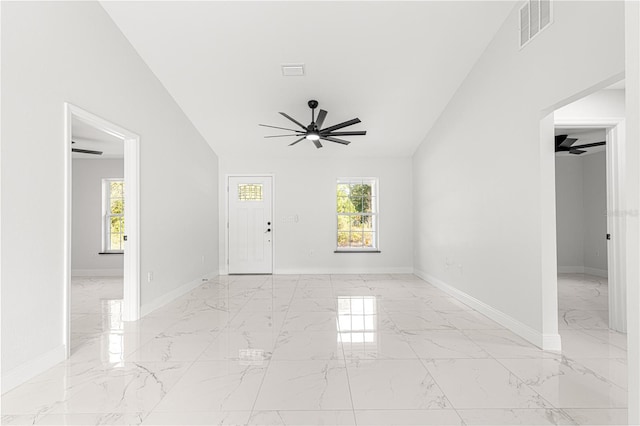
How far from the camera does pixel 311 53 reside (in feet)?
13.3

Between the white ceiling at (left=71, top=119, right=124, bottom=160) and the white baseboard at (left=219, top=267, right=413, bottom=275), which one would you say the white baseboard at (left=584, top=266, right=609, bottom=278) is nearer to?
the white baseboard at (left=219, top=267, right=413, bottom=275)

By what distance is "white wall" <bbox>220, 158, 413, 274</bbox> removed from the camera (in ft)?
23.5

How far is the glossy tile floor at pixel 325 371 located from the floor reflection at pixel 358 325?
0.02 meters

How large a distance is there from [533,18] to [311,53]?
219 cm

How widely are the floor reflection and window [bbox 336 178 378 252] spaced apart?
98.4 inches

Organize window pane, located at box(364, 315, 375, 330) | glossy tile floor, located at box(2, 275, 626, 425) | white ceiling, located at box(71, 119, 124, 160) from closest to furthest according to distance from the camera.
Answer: glossy tile floor, located at box(2, 275, 626, 425), window pane, located at box(364, 315, 375, 330), white ceiling, located at box(71, 119, 124, 160)

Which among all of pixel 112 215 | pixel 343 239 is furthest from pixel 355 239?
pixel 112 215

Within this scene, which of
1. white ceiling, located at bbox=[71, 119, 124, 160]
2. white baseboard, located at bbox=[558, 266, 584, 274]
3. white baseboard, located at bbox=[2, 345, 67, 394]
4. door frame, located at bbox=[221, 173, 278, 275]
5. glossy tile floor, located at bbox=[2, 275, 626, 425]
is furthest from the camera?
white baseboard, located at bbox=[558, 266, 584, 274]

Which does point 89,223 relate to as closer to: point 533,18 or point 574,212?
point 533,18

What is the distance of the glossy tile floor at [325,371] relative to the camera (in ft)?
Answer: 6.33

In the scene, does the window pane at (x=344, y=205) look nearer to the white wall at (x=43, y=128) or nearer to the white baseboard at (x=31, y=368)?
the white wall at (x=43, y=128)

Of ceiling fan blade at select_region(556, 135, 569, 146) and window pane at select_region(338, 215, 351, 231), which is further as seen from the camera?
window pane at select_region(338, 215, 351, 231)

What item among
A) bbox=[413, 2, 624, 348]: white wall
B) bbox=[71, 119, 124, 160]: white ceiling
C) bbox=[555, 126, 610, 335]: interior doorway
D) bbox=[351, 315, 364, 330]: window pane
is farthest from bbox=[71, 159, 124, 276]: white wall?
bbox=[555, 126, 610, 335]: interior doorway

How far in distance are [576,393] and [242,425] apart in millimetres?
1991
